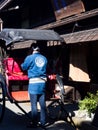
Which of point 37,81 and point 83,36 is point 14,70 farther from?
point 83,36

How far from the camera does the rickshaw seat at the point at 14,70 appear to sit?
984 centimetres

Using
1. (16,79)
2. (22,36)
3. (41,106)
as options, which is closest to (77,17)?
(22,36)

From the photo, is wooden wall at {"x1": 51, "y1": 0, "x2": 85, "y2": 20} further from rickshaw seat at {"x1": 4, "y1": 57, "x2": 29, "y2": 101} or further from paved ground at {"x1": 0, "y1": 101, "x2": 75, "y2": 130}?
paved ground at {"x1": 0, "y1": 101, "x2": 75, "y2": 130}

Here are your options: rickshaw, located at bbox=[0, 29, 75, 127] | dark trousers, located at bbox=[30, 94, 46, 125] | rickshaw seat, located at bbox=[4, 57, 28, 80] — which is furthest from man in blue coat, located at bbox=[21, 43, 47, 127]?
rickshaw seat, located at bbox=[4, 57, 28, 80]

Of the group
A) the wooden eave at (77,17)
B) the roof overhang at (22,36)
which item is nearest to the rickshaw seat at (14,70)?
the roof overhang at (22,36)

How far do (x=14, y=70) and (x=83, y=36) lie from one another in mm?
1995

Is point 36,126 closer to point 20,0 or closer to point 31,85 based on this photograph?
point 31,85

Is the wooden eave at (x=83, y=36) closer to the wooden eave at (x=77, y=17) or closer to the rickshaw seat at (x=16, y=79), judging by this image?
the wooden eave at (x=77, y=17)

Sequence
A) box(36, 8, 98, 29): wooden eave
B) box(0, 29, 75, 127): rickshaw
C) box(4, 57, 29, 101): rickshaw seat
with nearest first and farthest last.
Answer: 1. box(0, 29, 75, 127): rickshaw
2. box(4, 57, 29, 101): rickshaw seat
3. box(36, 8, 98, 29): wooden eave

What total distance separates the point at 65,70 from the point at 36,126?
18.6 ft

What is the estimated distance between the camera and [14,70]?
10.1 m

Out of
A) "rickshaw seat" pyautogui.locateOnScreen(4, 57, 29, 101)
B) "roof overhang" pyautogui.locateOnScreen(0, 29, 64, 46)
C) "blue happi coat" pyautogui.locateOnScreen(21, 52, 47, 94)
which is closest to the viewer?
"blue happi coat" pyautogui.locateOnScreen(21, 52, 47, 94)

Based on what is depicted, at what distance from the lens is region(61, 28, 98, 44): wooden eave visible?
9837 millimetres

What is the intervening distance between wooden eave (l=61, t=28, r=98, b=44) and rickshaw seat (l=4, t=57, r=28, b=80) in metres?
1.62
